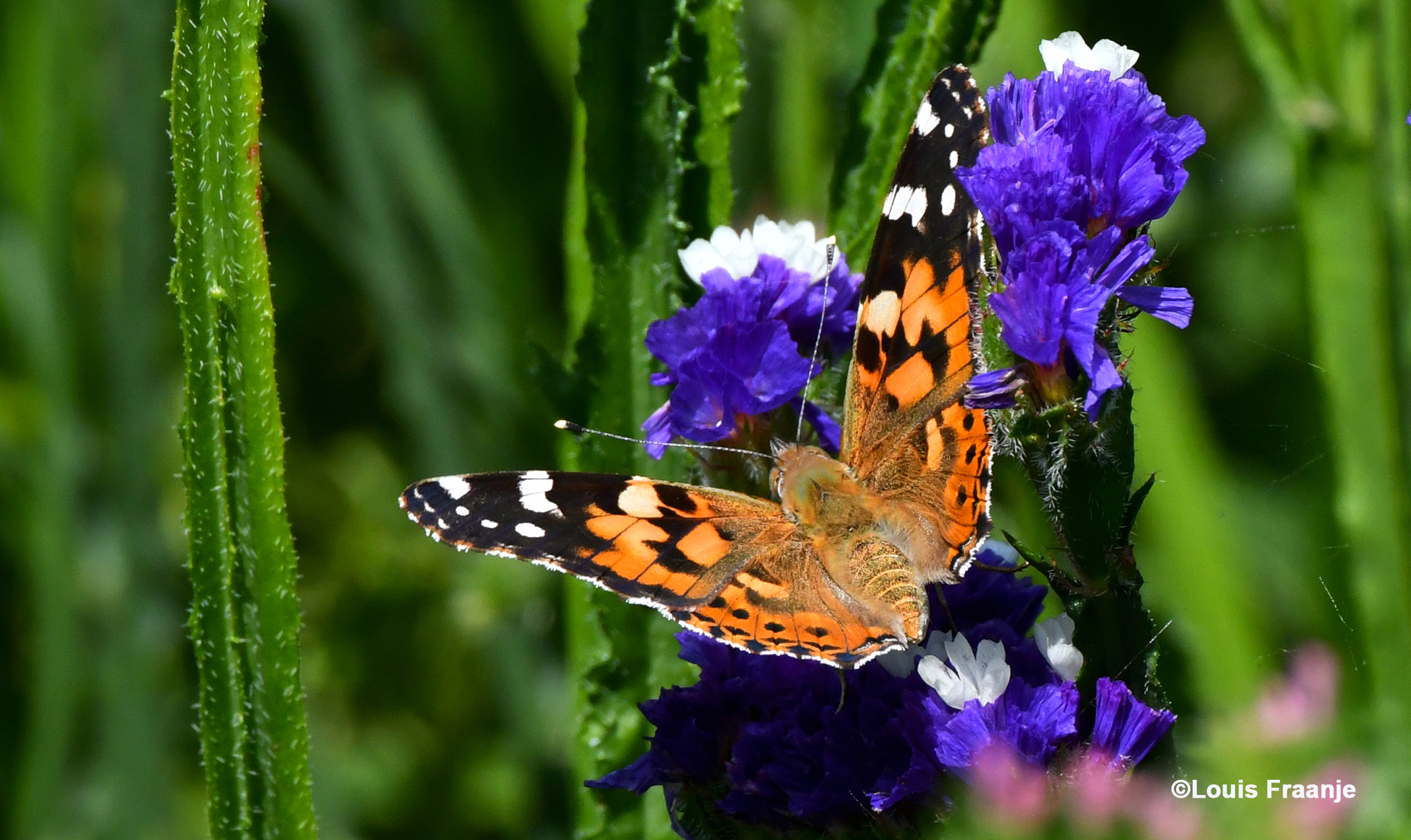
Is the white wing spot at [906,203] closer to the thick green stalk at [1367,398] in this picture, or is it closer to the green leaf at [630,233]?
the green leaf at [630,233]

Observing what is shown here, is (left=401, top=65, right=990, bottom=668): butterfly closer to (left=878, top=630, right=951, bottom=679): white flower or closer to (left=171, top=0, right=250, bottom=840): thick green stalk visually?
(left=878, top=630, right=951, bottom=679): white flower

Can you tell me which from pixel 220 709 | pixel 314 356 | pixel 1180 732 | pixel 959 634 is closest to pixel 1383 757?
pixel 1180 732

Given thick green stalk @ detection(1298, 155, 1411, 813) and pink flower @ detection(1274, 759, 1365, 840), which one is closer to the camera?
pink flower @ detection(1274, 759, 1365, 840)

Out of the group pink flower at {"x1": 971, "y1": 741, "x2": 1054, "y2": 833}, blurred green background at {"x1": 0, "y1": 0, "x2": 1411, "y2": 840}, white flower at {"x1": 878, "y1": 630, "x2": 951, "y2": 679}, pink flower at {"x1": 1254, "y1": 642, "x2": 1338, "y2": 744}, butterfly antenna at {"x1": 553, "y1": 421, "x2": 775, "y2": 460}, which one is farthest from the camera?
blurred green background at {"x1": 0, "y1": 0, "x2": 1411, "y2": 840}

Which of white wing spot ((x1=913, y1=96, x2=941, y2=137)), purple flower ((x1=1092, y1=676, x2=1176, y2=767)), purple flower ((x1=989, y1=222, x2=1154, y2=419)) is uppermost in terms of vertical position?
white wing spot ((x1=913, y1=96, x2=941, y2=137))

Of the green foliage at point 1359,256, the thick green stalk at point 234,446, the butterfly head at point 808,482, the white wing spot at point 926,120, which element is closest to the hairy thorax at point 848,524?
the butterfly head at point 808,482

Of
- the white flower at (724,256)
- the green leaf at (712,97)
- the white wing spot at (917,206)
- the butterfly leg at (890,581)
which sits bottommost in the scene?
the butterfly leg at (890,581)

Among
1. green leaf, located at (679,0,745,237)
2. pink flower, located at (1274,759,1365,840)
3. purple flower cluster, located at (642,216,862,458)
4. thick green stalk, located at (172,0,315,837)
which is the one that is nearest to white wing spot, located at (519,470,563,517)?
purple flower cluster, located at (642,216,862,458)
